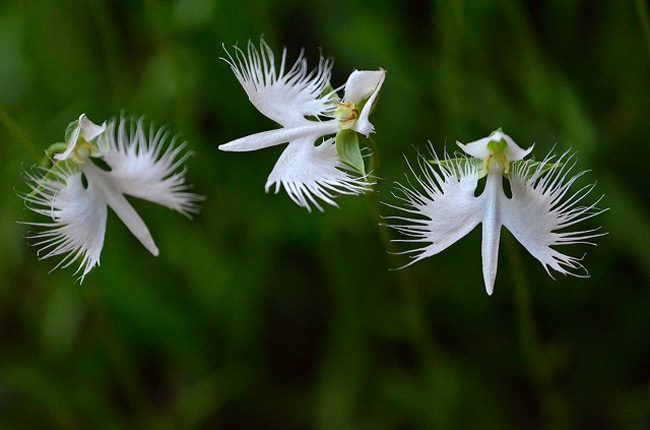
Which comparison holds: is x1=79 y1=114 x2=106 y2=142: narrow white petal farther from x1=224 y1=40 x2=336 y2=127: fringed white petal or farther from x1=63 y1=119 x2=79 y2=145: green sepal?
x1=224 y1=40 x2=336 y2=127: fringed white petal

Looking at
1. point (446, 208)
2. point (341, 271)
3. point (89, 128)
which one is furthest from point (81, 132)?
point (341, 271)

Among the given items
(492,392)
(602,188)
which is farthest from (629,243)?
(492,392)

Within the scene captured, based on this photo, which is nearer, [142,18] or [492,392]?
[492,392]

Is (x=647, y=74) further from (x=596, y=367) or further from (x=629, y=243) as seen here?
(x=596, y=367)

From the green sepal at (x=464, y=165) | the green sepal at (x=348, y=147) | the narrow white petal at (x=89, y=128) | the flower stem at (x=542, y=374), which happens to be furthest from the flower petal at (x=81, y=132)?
the flower stem at (x=542, y=374)

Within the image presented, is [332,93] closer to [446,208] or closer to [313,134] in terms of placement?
[313,134]

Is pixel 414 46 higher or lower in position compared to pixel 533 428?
higher
